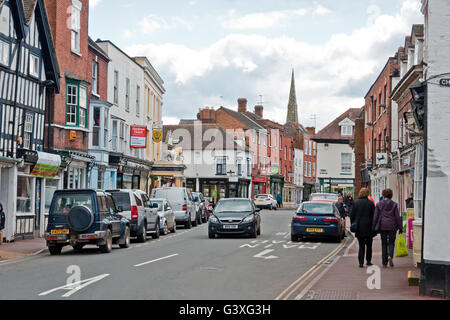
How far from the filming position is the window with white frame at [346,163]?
77.2 metres

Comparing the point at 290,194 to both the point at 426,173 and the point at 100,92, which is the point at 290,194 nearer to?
the point at 100,92

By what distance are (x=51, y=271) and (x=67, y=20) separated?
1824 cm

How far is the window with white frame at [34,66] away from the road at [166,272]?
27.4 ft

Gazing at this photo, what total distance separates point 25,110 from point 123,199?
572 cm

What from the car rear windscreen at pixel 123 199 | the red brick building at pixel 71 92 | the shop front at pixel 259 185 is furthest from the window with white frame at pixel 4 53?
the shop front at pixel 259 185

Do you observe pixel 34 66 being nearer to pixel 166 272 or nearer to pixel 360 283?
pixel 166 272

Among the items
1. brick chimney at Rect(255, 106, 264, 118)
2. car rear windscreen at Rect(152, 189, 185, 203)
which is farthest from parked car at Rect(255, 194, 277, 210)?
car rear windscreen at Rect(152, 189, 185, 203)

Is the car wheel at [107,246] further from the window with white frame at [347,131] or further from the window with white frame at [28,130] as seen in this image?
the window with white frame at [347,131]

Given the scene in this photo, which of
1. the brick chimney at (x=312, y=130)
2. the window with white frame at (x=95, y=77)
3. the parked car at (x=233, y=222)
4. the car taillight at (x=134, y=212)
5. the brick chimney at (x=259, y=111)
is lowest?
the parked car at (x=233, y=222)

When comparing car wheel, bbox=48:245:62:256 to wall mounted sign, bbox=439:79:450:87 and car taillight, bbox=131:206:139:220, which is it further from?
wall mounted sign, bbox=439:79:450:87

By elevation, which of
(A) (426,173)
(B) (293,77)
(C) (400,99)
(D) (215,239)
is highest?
(B) (293,77)

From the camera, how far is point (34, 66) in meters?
26.3

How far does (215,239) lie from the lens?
25016 mm
